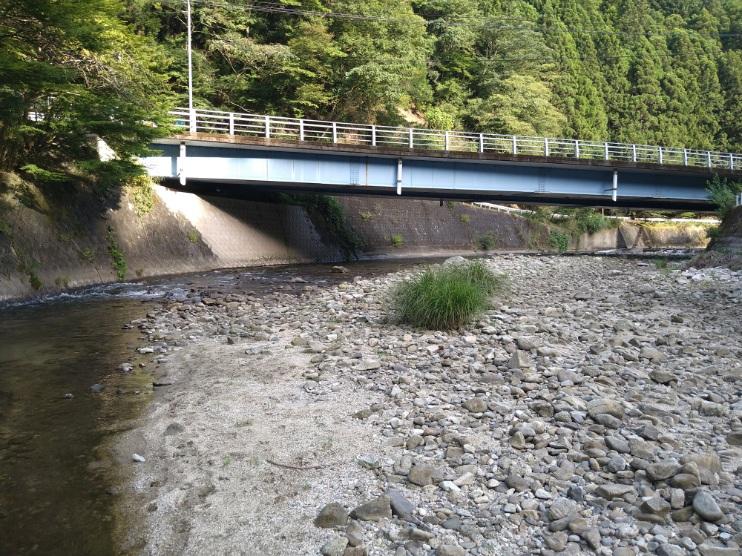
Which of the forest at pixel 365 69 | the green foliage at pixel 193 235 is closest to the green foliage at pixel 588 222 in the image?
the forest at pixel 365 69

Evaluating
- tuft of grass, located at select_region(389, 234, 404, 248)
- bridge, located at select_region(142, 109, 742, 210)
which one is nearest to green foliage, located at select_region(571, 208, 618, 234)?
bridge, located at select_region(142, 109, 742, 210)

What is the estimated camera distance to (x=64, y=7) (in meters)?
16.2

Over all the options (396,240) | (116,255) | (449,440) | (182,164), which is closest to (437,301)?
(449,440)

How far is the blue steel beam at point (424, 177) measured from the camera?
90.8ft

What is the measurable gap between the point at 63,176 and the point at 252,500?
17.4m

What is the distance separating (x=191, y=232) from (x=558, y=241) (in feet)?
127

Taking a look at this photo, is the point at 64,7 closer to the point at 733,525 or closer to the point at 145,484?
the point at 145,484

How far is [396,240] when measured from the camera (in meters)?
40.3

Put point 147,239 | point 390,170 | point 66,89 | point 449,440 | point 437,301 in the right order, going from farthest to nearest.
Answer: point 390,170, point 147,239, point 66,89, point 437,301, point 449,440

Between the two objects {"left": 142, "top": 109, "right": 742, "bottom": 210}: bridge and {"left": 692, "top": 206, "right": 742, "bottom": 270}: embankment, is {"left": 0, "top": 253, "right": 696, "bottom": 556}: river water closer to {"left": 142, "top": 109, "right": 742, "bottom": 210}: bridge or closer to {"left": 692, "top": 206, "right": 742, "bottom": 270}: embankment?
{"left": 142, "top": 109, "right": 742, "bottom": 210}: bridge

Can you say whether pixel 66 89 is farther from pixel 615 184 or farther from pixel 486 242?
pixel 486 242

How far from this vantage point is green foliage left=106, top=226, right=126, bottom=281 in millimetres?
21594

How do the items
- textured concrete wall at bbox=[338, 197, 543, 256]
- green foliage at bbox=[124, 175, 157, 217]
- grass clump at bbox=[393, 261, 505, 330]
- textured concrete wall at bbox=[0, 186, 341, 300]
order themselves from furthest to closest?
textured concrete wall at bbox=[338, 197, 543, 256], green foliage at bbox=[124, 175, 157, 217], textured concrete wall at bbox=[0, 186, 341, 300], grass clump at bbox=[393, 261, 505, 330]

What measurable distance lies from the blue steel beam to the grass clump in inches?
721
